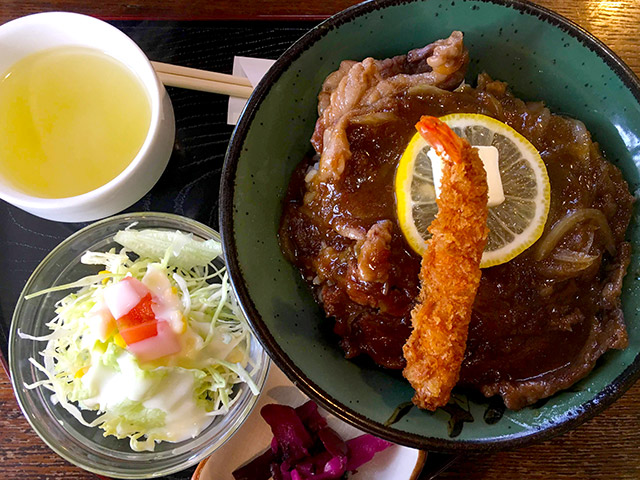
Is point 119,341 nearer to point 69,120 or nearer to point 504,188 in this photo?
point 69,120

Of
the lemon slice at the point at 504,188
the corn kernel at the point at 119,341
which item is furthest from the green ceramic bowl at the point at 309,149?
the corn kernel at the point at 119,341

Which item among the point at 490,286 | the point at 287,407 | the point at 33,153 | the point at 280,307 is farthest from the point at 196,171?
the point at 490,286

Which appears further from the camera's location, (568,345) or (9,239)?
(9,239)

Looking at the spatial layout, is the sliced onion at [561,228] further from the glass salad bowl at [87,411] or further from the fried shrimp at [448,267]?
the glass salad bowl at [87,411]

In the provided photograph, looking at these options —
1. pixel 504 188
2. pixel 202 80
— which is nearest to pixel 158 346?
pixel 202 80

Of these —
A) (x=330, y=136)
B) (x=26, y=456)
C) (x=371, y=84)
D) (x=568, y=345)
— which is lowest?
(x=26, y=456)

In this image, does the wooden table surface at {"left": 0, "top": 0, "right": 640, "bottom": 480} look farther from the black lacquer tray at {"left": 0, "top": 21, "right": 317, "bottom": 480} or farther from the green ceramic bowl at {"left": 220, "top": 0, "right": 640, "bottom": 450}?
the green ceramic bowl at {"left": 220, "top": 0, "right": 640, "bottom": 450}

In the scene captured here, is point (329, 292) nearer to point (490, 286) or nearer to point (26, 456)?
point (490, 286)
